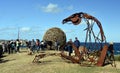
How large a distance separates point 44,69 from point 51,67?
751 millimetres

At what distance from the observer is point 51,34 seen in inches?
1810

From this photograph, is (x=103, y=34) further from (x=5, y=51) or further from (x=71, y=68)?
(x=5, y=51)

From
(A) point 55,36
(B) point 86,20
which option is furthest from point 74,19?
(A) point 55,36

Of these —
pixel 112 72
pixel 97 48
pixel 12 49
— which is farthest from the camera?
pixel 12 49

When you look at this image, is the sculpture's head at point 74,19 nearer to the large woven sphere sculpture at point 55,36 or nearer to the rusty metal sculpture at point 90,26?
the rusty metal sculpture at point 90,26

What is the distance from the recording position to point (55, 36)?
45688mm

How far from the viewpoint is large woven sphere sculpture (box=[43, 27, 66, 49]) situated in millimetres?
45594

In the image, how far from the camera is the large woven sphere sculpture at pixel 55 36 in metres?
45.6

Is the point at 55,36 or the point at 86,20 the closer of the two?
the point at 86,20

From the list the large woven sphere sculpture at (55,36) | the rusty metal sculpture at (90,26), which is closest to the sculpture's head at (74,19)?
the rusty metal sculpture at (90,26)

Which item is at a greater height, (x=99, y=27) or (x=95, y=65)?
(x=99, y=27)

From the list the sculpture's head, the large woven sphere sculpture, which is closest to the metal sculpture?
the sculpture's head

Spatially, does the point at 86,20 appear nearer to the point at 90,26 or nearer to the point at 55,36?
the point at 90,26

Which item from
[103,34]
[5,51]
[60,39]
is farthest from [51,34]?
[103,34]
